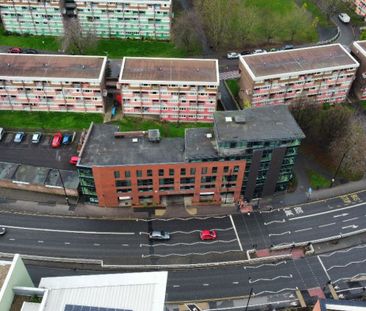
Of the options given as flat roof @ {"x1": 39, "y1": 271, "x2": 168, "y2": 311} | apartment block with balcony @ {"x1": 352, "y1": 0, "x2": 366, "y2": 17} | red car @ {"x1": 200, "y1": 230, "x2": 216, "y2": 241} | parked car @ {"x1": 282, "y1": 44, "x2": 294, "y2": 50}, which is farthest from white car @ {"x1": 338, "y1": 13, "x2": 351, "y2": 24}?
flat roof @ {"x1": 39, "y1": 271, "x2": 168, "y2": 311}

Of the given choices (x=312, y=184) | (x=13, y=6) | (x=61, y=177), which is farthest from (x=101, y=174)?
(x=13, y=6)

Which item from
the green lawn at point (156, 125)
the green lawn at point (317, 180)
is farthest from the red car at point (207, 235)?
the green lawn at point (156, 125)

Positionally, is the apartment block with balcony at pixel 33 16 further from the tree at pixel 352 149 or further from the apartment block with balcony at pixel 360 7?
the apartment block with balcony at pixel 360 7

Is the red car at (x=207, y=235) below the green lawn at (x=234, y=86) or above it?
below

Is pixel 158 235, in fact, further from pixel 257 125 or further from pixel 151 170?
pixel 257 125

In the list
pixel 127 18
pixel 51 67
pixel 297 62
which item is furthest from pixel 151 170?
pixel 127 18

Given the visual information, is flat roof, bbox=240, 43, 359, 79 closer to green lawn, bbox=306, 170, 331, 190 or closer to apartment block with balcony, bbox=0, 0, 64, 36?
green lawn, bbox=306, 170, 331, 190
